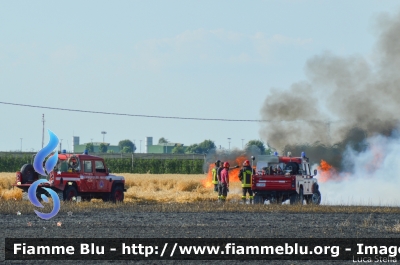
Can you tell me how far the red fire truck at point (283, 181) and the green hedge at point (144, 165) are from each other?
57678 millimetres

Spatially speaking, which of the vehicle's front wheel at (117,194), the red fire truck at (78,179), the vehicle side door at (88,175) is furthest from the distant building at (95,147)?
the vehicle side door at (88,175)

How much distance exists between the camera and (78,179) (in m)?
34.4

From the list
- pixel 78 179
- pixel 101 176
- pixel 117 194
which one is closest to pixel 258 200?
pixel 117 194

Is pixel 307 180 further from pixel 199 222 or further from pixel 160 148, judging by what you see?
pixel 160 148

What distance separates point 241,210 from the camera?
30.3 metres

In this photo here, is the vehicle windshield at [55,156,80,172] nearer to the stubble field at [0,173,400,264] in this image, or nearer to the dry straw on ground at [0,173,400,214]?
the dry straw on ground at [0,173,400,214]

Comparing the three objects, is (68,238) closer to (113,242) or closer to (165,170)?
(113,242)

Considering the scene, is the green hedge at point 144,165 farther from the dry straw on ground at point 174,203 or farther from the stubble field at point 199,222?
the stubble field at point 199,222


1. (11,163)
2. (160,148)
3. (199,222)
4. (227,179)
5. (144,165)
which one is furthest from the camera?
(160,148)

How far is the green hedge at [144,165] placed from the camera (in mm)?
94938

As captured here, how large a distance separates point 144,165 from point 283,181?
6292 cm

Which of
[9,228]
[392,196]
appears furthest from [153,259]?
[392,196]

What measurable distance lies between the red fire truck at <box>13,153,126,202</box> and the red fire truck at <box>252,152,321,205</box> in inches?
227

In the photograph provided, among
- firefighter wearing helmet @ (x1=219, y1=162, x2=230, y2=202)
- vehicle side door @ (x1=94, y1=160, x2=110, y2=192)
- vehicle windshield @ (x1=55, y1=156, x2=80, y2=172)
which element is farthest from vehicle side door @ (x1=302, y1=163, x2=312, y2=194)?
vehicle windshield @ (x1=55, y1=156, x2=80, y2=172)
